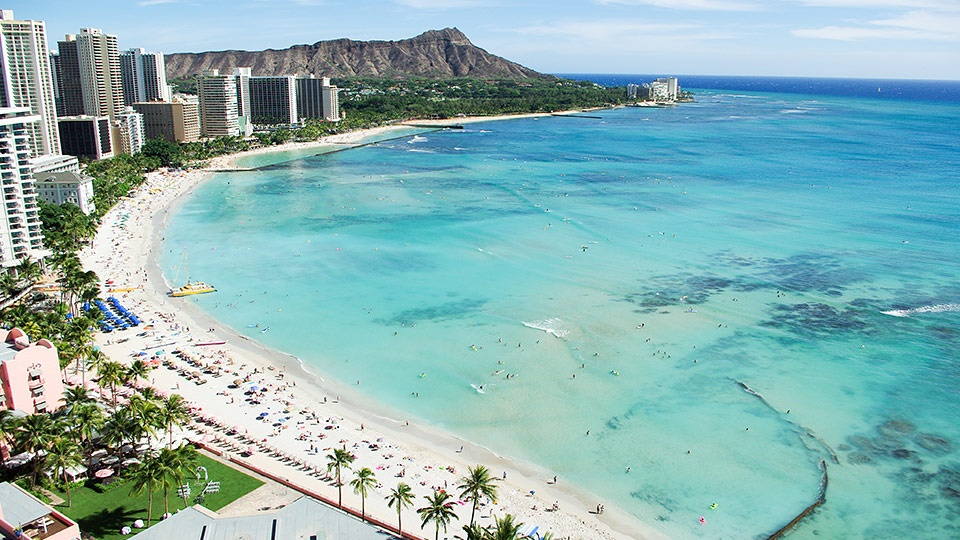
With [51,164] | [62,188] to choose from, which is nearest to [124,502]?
[62,188]

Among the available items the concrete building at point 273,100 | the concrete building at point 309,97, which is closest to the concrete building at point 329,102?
the concrete building at point 309,97

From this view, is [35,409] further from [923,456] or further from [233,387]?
[923,456]

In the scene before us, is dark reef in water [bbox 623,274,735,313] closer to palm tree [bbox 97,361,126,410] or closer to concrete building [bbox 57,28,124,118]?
palm tree [bbox 97,361,126,410]

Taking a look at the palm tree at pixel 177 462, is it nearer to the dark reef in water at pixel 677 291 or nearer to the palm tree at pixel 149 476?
the palm tree at pixel 149 476

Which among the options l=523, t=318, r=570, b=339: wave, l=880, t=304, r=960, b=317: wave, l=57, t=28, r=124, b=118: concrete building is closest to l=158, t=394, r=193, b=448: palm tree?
l=523, t=318, r=570, b=339: wave

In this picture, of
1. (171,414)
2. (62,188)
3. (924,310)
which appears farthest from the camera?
(62,188)

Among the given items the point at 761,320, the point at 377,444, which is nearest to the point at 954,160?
the point at 761,320

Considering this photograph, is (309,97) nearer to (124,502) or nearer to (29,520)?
(124,502)
